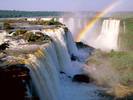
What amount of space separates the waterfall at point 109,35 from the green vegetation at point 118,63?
12.4 metres

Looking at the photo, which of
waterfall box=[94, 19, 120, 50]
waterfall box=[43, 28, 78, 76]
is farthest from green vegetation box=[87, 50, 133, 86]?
waterfall box=[94, 19, 120, 50]

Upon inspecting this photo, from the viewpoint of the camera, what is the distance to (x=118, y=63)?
1079 inches

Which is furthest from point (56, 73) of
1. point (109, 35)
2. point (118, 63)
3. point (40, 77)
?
point (109, 35)

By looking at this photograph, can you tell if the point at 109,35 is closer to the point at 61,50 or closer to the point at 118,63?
the point at 118,63

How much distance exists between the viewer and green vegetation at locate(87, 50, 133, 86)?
23469 millimetres

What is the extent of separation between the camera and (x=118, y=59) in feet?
94.4

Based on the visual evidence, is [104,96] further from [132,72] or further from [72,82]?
[132,72]

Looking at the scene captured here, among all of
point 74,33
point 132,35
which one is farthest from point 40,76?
point 74,33

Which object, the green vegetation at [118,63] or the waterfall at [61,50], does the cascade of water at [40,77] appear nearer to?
the waterfall at [61,50]

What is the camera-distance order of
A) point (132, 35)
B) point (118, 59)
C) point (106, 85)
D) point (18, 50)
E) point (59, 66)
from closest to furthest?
point (18, 50) → point (106, 85) → point (59, 66) → point (118, 59) → point (132, 35)

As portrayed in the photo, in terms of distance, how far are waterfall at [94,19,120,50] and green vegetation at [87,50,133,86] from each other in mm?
12357

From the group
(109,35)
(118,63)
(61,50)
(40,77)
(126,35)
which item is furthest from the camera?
(109,35)

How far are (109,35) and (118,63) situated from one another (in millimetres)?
19497

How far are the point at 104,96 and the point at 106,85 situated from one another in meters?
2.54
